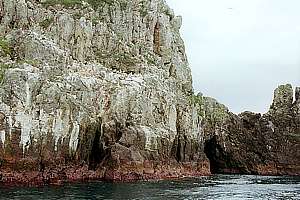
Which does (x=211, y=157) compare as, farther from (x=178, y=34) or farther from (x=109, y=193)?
(x=109, y=193)

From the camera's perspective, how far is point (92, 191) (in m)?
61.4

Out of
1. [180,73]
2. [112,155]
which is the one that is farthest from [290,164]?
[112,155]

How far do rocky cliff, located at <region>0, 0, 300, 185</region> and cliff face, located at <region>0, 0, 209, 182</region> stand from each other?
175 mm

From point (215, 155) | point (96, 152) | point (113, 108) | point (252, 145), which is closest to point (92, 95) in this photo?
point (113, 108)

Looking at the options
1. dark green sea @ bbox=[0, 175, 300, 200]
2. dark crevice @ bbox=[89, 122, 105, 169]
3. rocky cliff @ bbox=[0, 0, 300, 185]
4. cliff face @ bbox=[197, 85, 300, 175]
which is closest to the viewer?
dark green sea @ bbox=[0, 175, 300, 200]

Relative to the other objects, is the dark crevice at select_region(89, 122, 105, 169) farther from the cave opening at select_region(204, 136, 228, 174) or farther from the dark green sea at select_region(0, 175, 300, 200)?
the cave opening at select_region(204, 136, 228, 174)

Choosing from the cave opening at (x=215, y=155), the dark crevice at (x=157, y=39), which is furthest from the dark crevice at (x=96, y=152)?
the cave opening at (x=215, y=155)

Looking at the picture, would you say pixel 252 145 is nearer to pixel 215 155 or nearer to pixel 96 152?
pixel 215 155

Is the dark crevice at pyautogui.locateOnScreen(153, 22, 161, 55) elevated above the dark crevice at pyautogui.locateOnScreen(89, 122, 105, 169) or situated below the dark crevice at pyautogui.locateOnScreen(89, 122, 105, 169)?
above

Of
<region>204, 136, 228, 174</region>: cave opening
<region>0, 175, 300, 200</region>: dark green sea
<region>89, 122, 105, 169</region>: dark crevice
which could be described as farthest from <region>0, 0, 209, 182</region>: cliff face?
<region>204, 136, 228, 174</region>: cave opening

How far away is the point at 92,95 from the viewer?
3204 inches

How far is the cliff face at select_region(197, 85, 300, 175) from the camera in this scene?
123m

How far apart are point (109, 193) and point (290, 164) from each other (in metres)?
75.4

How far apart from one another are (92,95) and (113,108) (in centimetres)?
497
